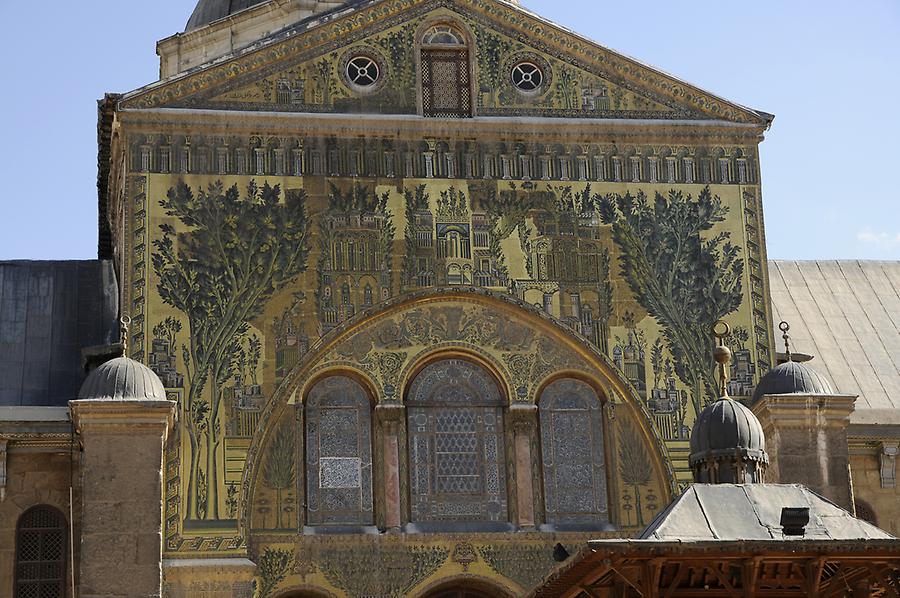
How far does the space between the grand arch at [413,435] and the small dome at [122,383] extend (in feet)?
5.66

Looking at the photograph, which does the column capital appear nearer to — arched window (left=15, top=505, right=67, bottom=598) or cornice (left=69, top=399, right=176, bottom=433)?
cornice (left=69, top=399, right=176, bottom=433)

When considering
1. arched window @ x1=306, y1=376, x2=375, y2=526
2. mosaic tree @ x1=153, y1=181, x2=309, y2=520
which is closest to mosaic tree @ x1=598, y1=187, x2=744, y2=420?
arched window @ x1=306, y1=376, x2=375, y2=526

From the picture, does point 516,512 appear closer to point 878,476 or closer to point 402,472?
point 402,472

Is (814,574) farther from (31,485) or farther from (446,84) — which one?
(31,485)

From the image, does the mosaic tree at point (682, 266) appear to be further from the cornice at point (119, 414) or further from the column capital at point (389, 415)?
the cornice at point (119, 414)

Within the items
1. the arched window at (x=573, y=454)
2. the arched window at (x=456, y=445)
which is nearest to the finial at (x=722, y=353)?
the arched window at (x=573, y=454)

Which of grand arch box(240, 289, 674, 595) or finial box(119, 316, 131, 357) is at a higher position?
finial box(119, 316, 131, 357)

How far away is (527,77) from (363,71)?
8.04 feet

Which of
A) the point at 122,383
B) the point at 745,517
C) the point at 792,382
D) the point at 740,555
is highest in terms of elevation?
the point at 122,383

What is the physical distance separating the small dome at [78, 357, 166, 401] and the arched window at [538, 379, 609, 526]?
5540 millimetres

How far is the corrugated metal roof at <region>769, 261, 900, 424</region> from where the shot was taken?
32.3 meters

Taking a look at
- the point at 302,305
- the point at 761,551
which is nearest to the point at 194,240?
the point at 302,305

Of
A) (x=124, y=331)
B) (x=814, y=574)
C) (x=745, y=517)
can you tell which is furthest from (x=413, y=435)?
(x=814, y=574)

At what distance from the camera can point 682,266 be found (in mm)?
29922
